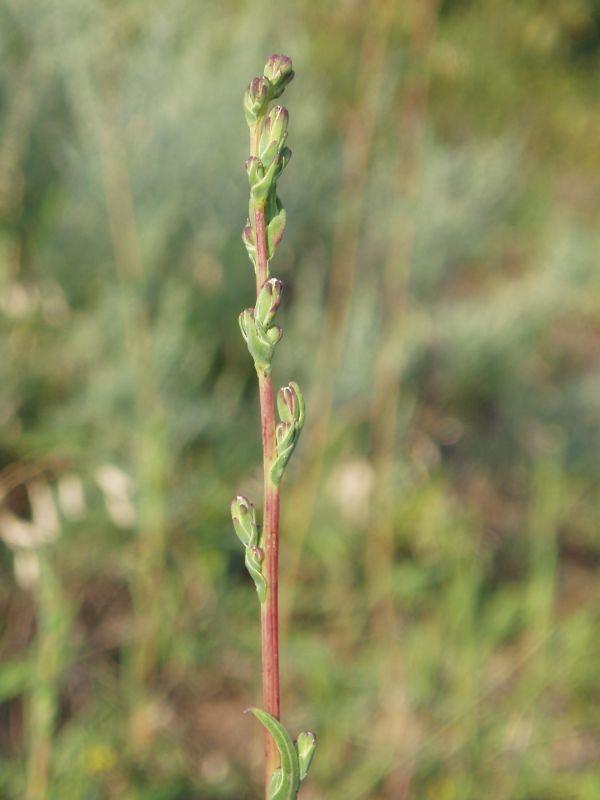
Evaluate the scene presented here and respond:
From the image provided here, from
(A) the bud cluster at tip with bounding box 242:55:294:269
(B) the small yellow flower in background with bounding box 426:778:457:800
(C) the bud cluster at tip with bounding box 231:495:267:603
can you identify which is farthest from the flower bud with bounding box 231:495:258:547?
(B) the small yellow flower in background with bounding box 426:778:457:800

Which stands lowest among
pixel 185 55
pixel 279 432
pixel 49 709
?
pixel 49 709

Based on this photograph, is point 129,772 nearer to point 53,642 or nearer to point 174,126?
point 53,642

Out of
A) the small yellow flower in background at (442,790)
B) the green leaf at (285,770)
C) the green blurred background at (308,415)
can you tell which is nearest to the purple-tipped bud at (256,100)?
the green leaf at (285,770)

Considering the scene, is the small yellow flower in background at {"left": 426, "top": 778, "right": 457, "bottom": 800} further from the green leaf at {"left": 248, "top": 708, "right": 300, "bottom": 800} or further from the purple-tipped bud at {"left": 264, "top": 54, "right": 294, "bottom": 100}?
the purple-tipped bud at {"left": 264, "top": 54, "right": 294, "bottom": 100}

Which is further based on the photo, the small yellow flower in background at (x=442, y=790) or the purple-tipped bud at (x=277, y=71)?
the small yellow flower in background at (x=442, y=790)

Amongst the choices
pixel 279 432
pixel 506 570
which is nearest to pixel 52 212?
pixel 506 570

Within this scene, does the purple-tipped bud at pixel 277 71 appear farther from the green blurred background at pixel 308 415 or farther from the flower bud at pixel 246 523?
the green blurred background at pixel 308 415
